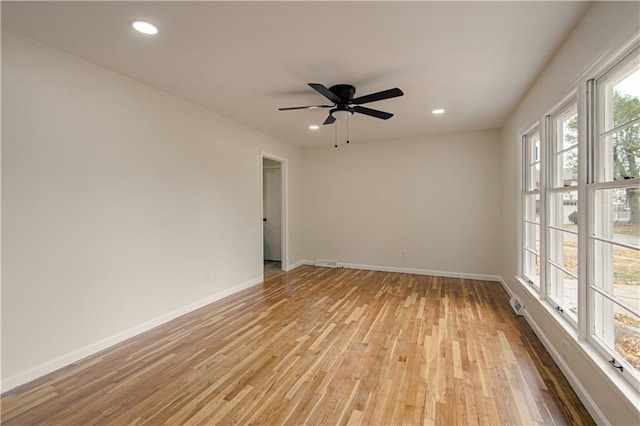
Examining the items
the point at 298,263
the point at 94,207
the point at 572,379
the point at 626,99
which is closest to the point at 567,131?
the point at 626,99

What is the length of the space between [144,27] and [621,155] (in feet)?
10.7

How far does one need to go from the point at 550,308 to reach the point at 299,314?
2573 millimetres

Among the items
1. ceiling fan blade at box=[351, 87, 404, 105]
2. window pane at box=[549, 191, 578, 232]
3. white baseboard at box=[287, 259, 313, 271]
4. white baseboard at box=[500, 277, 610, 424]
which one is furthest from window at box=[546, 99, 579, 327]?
white baseboard at box=[287, 259, 313, 271]

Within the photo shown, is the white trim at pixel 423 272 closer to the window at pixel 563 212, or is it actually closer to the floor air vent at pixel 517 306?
the floor air vent at pixel 517 306

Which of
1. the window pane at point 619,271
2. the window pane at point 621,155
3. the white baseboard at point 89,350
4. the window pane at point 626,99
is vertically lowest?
the white baseboard at point 89,350

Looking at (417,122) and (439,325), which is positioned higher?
(417,122)

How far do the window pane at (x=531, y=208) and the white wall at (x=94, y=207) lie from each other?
13.3 feet

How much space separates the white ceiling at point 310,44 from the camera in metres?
1.93

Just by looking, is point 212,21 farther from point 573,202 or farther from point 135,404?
point 573,202

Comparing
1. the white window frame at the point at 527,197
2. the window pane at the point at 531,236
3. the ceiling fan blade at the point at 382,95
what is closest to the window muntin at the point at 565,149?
the white window frame at the point at 527,197

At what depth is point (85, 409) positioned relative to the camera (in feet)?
6.41

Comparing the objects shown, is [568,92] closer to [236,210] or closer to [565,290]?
[565,290]

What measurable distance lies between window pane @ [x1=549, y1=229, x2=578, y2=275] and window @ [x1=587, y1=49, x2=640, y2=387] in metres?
0.46

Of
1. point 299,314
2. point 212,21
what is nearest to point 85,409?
point 299,314
